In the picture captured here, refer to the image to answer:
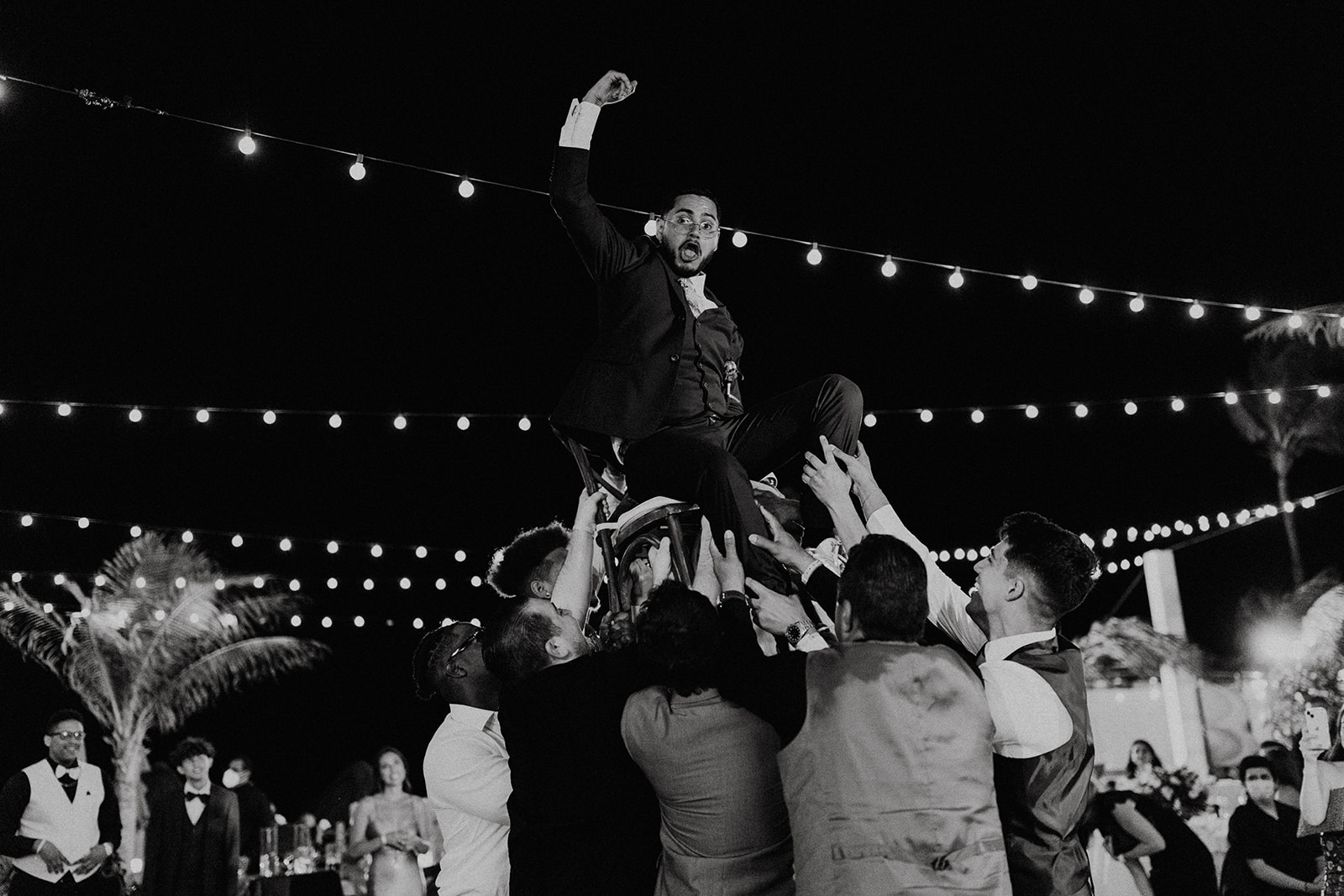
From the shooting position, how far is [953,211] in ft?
29.7

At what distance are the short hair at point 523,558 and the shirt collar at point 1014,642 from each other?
159 centimetres

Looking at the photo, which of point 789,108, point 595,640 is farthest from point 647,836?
point 789,108

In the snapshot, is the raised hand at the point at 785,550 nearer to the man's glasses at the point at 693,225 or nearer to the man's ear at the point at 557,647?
the man's ear at the point at 557,647

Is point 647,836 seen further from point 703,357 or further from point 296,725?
point 296,725

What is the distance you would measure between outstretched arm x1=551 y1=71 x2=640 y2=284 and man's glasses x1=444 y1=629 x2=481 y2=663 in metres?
1.14

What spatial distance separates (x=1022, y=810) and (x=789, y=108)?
645 cm

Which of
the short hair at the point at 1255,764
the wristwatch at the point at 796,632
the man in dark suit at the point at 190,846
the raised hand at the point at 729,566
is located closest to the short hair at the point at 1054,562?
the wristwatch at the point at 796,632

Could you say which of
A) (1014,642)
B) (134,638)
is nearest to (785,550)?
(1014,642)

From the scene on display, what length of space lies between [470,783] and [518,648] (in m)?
0.59

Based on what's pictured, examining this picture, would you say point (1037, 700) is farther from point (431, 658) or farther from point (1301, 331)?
point (1301, 331)

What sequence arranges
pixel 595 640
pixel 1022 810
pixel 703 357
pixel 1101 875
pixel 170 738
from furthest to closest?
pixel 170 738 → pixel 1101 875 → pixel 595 640 → pixel 703 357 → pixel 1022 810

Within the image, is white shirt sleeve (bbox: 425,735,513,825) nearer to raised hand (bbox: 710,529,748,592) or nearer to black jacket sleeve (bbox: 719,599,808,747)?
raised hand (bbox: 710,529,748,592)

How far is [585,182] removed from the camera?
3379 mm

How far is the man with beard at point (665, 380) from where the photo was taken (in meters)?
3.30
